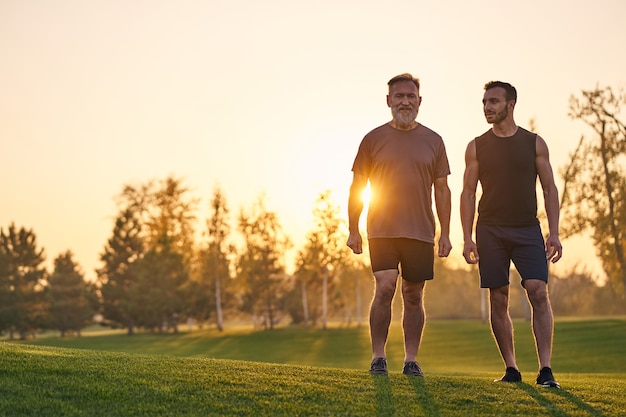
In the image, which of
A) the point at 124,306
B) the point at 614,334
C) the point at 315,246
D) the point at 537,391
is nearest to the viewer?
the point at 537,391

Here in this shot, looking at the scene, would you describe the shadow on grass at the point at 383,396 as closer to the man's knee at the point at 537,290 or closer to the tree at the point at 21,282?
the man's knee at the point at 537,290

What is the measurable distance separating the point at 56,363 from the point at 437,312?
8607cm

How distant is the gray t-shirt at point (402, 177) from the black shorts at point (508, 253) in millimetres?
590

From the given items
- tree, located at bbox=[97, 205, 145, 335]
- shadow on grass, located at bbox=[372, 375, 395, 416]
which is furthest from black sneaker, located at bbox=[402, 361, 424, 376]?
tree, located at bbox=[97, 205, 145, 335]

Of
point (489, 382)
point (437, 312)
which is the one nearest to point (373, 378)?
point (489, 382)

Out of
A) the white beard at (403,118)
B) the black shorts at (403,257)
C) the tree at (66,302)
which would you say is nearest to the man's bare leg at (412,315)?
the black shorts at (403,257)

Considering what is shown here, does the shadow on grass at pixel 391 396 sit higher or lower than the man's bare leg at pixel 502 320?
lower

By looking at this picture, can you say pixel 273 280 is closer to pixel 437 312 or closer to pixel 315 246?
pixel 315 246

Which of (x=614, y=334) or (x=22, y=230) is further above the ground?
(x=22, y=230)

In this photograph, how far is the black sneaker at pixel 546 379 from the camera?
8109 mm

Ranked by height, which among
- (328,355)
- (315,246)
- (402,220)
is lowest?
(328,355)

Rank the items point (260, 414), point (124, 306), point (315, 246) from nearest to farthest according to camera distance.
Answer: point (260, 414) → point (315, 246) → point (124, 306)

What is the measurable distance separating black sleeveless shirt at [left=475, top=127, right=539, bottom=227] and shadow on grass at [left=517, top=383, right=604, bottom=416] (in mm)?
1733

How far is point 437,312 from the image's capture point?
9156 centimetres
